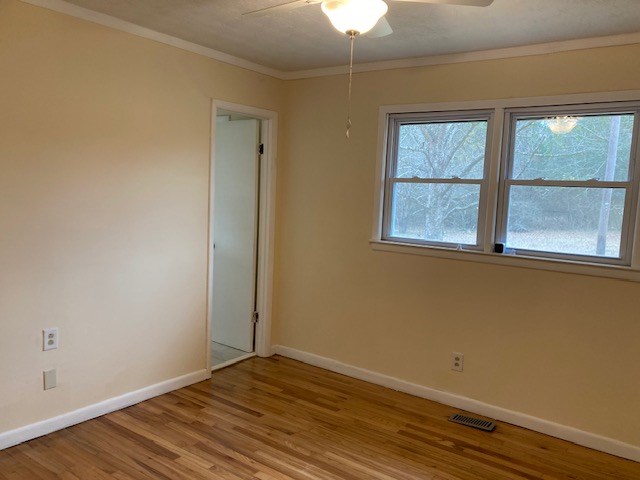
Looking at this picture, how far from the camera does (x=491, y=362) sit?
3254 millimetres

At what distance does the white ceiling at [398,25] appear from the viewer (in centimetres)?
245

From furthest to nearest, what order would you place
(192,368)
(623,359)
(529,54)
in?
(192,368) → (529,54) → (623,359)

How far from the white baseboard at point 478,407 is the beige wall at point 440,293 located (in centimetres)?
4

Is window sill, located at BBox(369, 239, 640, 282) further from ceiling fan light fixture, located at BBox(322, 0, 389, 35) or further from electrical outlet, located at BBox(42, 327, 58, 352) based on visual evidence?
electrical outlet, located at BBox(42, 327, 58, 352)

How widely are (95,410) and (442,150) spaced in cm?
286

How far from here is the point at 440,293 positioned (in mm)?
3428

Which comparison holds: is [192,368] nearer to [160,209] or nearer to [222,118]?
[160,209]

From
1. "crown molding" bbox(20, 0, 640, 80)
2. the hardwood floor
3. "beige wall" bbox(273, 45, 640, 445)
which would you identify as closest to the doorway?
"beige wall" bbox(273, 45, 640, 445)

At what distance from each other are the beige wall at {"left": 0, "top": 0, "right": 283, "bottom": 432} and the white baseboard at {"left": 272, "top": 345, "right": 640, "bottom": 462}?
3.30ft

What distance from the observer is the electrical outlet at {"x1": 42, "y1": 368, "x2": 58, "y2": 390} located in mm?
2764

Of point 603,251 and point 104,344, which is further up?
point 603,251

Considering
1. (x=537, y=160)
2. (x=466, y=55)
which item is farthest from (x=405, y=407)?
(x=466, y=55)

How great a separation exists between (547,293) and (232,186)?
2635 millimetres

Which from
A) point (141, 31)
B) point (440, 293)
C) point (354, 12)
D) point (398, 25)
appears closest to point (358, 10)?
point (354, 12)
